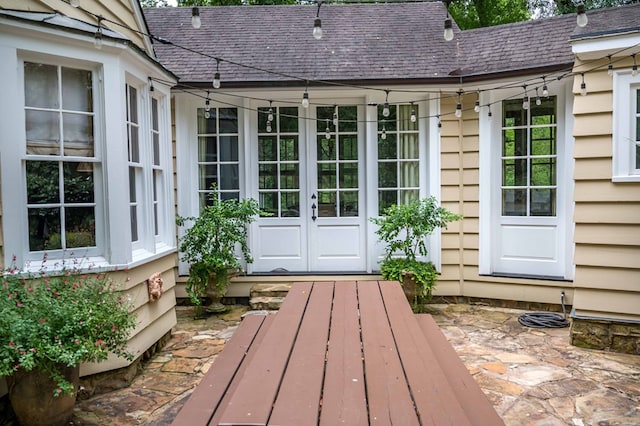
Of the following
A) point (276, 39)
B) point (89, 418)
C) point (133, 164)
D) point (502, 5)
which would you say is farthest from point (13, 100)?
point (502, 5)

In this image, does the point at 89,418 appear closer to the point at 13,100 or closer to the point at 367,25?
the point at 13,100

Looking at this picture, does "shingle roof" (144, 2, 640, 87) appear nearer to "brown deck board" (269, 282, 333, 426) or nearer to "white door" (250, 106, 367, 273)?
"white door" (250, 106, 367, 273)

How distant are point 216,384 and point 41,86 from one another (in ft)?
7.69

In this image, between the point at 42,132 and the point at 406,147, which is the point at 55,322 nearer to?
the point at 42,132

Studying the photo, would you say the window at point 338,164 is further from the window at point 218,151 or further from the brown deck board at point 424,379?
the brown deck board at point 424,379

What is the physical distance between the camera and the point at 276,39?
641cm

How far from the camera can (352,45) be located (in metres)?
6.21

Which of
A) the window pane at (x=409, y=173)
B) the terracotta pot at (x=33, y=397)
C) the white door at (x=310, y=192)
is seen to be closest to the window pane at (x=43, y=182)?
the terracotta pot at (x=33, y=397)

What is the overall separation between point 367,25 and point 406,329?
532 centimetres

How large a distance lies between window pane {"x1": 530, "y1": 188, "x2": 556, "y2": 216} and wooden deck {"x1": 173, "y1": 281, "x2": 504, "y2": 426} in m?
3.16

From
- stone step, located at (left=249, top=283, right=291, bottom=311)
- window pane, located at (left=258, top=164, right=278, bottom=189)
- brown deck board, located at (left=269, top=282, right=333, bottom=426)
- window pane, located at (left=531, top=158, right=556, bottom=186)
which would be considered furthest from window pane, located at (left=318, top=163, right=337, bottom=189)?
brown deck board, located at (left=269, top=282, right=333, bottom=426)

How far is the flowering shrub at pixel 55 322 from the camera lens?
241cm

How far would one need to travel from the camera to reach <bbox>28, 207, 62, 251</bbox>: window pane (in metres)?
3.11

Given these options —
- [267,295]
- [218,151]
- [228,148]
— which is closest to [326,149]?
[228,148]
